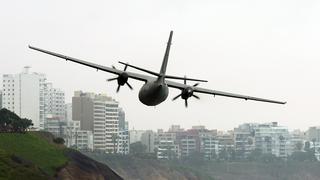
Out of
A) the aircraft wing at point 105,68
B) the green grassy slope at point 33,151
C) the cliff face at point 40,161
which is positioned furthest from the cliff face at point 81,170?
the aircraft wing at point 105,68

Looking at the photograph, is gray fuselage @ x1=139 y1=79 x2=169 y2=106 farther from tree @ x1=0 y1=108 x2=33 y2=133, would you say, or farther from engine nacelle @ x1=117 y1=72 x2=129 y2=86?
tree @ x1=0 y1=108 x2=33 y2=133

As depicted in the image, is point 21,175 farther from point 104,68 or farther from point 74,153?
point 104,68

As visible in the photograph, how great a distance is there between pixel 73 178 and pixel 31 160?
11.4 m

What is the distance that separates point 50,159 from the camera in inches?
5797

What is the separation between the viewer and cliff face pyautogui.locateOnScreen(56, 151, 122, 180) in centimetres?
14593

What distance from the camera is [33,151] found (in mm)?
147500

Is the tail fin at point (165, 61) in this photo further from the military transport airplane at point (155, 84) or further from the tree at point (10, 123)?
the tree at point (10, 123)

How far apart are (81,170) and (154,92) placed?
100 meters

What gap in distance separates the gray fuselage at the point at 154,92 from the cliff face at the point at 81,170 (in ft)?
267

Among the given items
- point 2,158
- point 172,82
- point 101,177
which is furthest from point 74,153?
point 172,82

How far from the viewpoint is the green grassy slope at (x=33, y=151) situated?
135512mm

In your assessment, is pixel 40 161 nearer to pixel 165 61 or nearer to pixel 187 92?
pixel 187 92

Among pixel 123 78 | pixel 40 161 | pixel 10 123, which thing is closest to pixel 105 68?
pixel 123 78

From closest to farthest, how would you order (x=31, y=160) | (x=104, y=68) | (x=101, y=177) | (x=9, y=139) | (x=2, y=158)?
(x=104, y=68) < (x=2, y=158) < (x=31, y=160) < (x=9, y=139) < (x=101, y=177)
